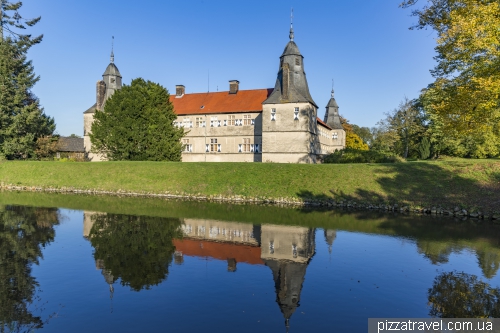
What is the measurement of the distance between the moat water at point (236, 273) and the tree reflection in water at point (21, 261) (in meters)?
0.04

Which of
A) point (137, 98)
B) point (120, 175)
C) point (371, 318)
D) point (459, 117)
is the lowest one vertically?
point (371, 318)

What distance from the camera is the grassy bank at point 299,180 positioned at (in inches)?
908

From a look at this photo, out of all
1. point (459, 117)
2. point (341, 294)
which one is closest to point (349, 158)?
point (459, 117)

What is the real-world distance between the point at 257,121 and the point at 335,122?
16438mm

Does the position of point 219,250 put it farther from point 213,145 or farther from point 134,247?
point 213,145

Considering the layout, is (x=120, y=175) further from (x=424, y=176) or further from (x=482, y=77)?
(x=482, y=77)

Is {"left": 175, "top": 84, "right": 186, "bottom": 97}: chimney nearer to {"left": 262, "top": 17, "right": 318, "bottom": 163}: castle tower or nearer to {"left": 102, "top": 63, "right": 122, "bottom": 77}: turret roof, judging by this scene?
{"left": 102, "top": 63, "right": 122, "bottom": 77}: turret roof

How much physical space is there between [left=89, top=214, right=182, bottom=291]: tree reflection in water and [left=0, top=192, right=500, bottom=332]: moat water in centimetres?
4

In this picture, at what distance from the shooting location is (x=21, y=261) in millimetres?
10500

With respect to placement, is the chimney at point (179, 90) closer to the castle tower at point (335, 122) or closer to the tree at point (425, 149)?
the castle tower at point (335, 122)

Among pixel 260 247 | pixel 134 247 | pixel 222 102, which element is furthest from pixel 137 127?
pixel 260 247

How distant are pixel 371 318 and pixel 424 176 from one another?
2034 centimetres

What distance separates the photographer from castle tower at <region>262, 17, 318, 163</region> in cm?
3828

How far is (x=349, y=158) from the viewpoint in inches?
1441
